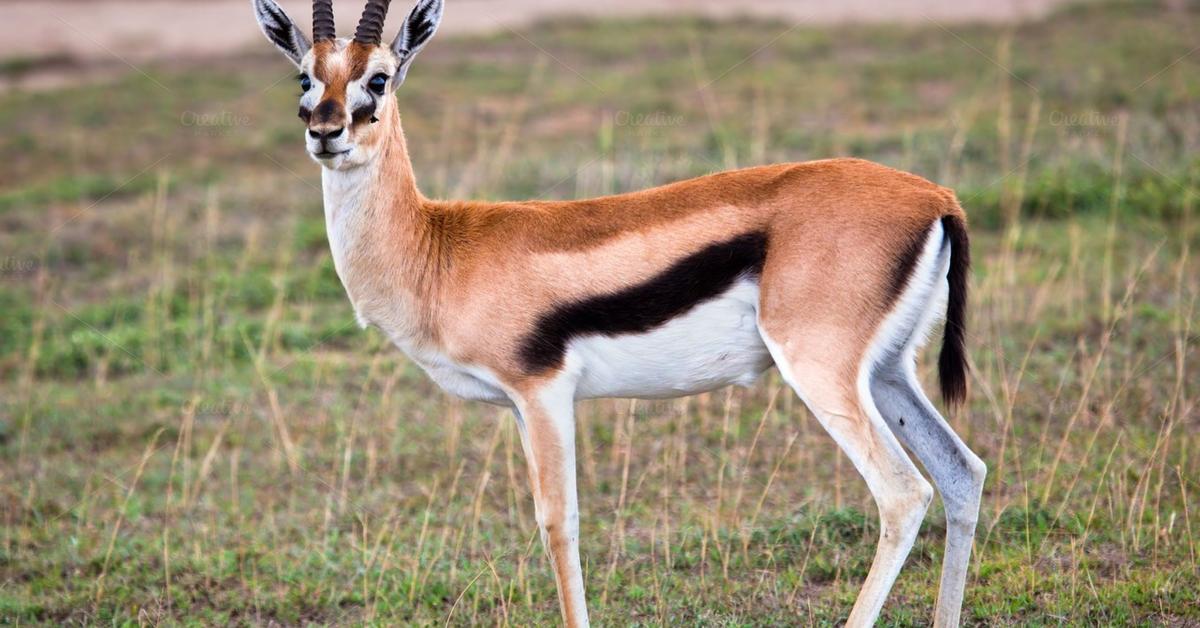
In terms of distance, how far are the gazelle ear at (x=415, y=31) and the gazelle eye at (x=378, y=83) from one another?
125 mm

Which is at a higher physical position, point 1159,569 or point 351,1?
point 1159,569

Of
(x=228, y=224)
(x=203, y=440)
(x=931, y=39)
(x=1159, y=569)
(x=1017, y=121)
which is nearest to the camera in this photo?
(x=1159, y=569)

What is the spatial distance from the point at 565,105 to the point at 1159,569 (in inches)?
413

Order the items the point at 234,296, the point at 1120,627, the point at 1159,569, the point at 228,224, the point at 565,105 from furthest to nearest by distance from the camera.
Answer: the point at 565,105, the point at 228,224, the point at 234,296, the point at 1159,569, the point at 1120,627

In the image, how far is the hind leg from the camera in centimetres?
424

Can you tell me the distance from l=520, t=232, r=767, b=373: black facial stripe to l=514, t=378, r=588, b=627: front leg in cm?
12

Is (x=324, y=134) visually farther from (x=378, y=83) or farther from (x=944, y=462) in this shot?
(x=944, y=462)

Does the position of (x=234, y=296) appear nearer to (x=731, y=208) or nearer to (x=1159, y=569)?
(x=731, y=208)

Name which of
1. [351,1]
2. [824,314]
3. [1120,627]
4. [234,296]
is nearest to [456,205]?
[824,314]

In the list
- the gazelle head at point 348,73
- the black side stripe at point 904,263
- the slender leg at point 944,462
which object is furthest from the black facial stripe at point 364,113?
the slender leg at point 944,462

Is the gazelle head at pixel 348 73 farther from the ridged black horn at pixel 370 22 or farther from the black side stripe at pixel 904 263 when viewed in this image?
the black side stripe at pixel 904 263

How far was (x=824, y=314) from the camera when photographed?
14.0 feet

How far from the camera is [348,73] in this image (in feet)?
15.2

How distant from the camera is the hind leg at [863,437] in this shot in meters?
4.24
